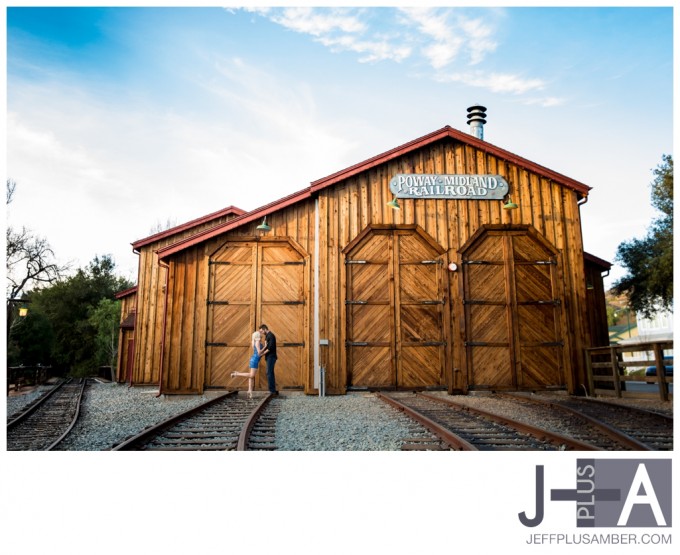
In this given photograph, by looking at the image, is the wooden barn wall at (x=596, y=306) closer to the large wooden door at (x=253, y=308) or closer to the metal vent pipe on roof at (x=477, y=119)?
the metal vent pipe on roof at (x=477, y=119)

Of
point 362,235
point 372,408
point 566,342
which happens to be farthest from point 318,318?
point 566,342

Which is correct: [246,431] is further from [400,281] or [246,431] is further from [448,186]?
[448,186]

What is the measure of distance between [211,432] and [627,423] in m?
5.35

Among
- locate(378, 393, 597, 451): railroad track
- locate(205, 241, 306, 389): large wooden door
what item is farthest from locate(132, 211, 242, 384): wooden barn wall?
locate(378, 393, 597, 451): railroad track

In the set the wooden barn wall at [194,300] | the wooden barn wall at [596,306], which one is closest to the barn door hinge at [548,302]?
the wooden barn wall at [596,306]

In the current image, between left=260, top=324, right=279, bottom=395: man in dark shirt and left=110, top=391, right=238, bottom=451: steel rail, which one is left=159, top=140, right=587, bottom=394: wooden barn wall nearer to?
left=260, top=324, right=279, bottom=395: man in dark shirt

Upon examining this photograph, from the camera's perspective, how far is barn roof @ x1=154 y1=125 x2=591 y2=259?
38.2ft

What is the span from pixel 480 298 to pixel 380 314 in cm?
232

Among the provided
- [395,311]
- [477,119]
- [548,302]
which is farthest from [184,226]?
[548,302]

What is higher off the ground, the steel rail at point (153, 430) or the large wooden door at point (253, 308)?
the large wooden door at point (253, 308)

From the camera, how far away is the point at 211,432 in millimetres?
6055

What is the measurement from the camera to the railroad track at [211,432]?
5.29 m

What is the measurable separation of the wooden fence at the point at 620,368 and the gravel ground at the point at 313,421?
0.28 metres
